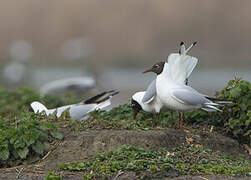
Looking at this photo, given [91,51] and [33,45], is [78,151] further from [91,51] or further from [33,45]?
[33,45]

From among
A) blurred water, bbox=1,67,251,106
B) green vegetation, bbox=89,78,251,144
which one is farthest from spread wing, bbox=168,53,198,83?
blurred water, bbox=1,67,251,106

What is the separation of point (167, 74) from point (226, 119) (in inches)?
38.1

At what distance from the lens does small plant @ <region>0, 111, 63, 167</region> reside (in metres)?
6.05

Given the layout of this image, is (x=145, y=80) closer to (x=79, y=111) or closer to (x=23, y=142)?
(x=79, y=111)

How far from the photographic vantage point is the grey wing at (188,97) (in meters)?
6.84

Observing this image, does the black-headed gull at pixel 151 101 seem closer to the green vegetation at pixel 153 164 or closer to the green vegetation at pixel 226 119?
the green vegetation at pixel 226 119

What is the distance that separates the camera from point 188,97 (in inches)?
269

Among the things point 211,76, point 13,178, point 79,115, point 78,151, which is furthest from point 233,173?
point 211,76

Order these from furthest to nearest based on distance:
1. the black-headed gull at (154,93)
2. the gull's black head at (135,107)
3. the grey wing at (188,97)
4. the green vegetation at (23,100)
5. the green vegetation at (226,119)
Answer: the green vegetation at (23,100) → the gull's black head at (135,107) → the black-headed gull at (154,93) → the green vegetation at (226,119) → the grey wing at (188,97)

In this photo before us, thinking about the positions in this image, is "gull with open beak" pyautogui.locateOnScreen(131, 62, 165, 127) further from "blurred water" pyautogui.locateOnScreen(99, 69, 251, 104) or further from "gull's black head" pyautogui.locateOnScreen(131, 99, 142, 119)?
"blurred water" pyautogui.locateOnScreen(99, 69, 251, 104)

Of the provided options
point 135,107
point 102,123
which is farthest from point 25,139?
point 135,107

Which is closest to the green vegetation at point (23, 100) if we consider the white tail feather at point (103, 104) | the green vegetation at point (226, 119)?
the white tail feather at point (103, 104)

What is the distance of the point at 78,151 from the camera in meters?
6.18

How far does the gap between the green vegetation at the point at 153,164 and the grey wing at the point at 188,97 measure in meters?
0.79
